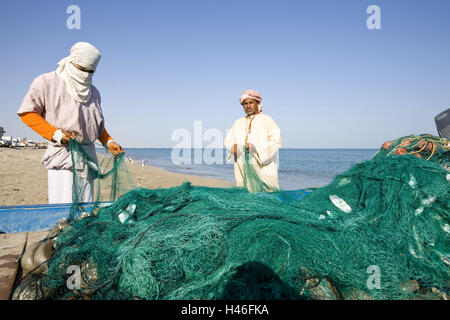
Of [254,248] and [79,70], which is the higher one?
[79,70]

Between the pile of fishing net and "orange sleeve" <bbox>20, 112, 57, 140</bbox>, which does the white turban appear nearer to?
"orange sleeve" <bbox>20, 112, 57, 140</bbox>

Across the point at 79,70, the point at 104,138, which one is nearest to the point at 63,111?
the point at 79,70

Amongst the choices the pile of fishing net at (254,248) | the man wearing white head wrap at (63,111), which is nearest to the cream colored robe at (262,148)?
the pile of fishing net at (254,248)

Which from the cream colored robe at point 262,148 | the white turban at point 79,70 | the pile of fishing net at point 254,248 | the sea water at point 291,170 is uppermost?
the white turban at point 79,70

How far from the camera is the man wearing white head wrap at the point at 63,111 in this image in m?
2.65

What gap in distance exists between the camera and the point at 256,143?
14.5 ft

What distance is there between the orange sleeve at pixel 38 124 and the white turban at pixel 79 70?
1.31 feet

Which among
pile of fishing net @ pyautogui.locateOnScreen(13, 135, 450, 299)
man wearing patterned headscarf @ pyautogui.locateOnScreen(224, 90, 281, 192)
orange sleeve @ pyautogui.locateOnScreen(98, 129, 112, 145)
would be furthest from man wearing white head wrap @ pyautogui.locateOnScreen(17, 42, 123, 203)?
man wearing patterned headscarf @ pyautogui.locateOnScreen(224, 90, 281, 192)

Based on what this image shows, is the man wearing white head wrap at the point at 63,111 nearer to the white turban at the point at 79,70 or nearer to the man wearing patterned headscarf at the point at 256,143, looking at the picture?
the white turban at the point at 79,70

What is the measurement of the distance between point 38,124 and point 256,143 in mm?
2933

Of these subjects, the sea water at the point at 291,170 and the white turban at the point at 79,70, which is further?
the sea water at the point at 291,170

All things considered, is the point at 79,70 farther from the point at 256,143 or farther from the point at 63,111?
the point at 256,143

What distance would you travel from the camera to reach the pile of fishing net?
5.24 feet
